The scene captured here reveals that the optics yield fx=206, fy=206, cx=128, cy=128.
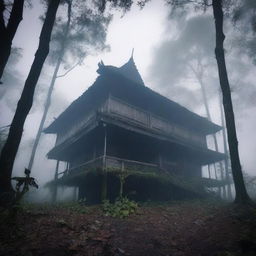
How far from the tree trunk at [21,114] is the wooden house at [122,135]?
3923mm

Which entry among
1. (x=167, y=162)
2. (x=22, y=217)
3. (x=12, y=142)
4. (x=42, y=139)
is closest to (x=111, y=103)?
(x=167, y=162)

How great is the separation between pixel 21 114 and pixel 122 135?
26.2 ft

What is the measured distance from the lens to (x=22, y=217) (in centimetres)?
577

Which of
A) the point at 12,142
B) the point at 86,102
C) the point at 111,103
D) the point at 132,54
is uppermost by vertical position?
the point at 132,54

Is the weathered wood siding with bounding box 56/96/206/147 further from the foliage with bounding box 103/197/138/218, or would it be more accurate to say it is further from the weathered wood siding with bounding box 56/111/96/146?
the foliage with bounding box 103/197/138/218

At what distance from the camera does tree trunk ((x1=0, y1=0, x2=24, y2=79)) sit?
23.3ft

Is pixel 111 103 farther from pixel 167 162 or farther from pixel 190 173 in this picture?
pixel 190 173

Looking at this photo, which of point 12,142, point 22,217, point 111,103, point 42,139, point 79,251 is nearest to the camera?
point 79,251

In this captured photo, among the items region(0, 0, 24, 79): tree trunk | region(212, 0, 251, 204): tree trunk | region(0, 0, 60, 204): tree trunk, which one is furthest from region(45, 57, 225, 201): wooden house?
region(0, 0, 24, 79): tree trunk

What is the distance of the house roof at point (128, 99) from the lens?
14345 mm

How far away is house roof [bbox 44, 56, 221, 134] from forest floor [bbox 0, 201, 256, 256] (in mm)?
9539

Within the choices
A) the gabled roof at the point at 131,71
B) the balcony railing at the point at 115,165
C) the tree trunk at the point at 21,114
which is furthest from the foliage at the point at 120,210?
the gabled roof at the point at 131,71

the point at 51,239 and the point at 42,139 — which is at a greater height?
the point at 42,139

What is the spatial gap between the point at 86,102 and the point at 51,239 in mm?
13060
